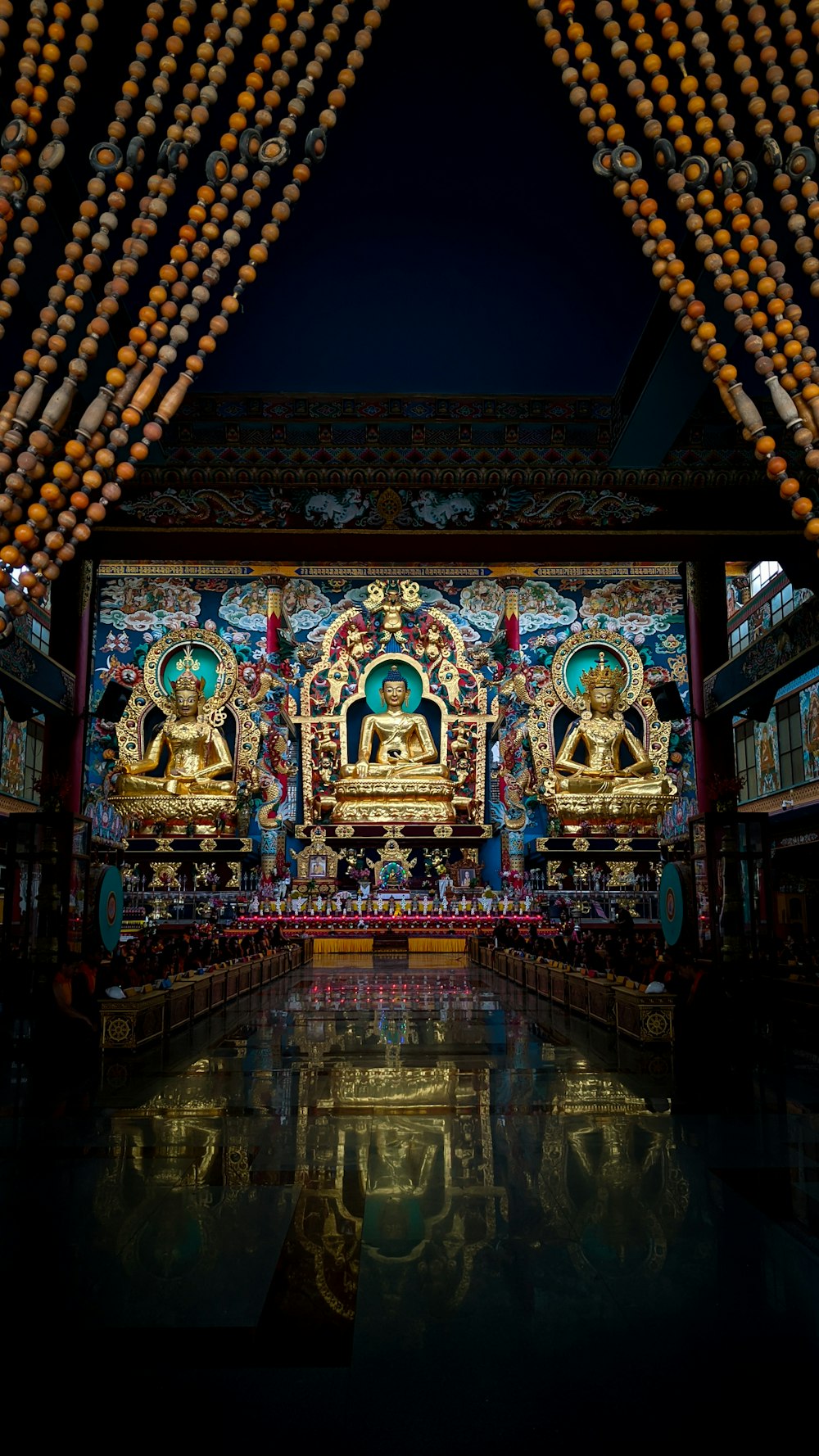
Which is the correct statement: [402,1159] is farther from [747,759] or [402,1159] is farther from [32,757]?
[747,759]

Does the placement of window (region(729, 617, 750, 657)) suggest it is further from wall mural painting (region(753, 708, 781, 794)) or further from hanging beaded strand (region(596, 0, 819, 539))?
hanging beaded strand (region(596, 0, 819, 539))

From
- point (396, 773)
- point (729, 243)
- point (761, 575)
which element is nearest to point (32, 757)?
point (396, 773)

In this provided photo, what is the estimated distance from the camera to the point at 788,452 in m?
7.62

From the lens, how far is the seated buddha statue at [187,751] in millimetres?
22547

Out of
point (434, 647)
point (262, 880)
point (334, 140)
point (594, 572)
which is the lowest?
point (262, 880)

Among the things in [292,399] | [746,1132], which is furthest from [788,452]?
Answer: [746,1132]

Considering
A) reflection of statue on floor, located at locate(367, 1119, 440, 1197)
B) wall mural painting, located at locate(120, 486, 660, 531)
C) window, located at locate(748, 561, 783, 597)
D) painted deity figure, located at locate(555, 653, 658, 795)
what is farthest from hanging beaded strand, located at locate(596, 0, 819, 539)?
painted deity figure, located at locate(555, 653, 658, 795)

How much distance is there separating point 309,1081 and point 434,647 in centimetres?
1793

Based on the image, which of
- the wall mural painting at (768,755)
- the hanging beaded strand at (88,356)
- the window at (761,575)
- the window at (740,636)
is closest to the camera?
the hanging beaded strand at (88,356)

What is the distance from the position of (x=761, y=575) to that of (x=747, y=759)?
399 centimetres

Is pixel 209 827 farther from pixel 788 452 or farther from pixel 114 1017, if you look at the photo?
pixel 788 452

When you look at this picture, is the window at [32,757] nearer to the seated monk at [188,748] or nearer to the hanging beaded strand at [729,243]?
the seated monk at [188,748]

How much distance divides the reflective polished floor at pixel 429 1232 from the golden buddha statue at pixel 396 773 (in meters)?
15.9

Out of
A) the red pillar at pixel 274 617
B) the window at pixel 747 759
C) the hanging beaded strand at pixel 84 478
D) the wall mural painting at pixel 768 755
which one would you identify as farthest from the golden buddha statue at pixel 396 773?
the hanging beaded strand at pixel 84 478
